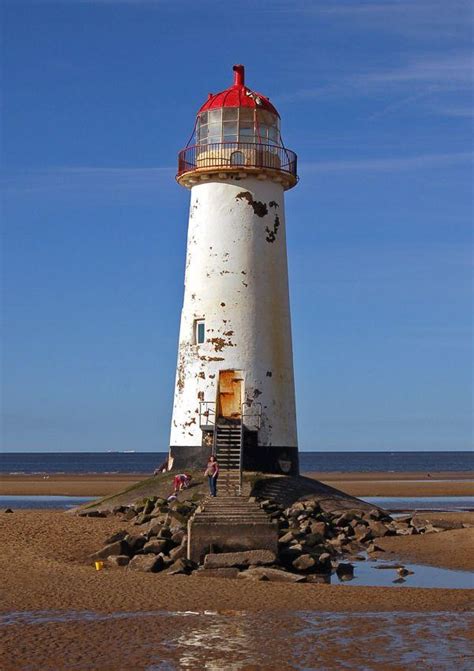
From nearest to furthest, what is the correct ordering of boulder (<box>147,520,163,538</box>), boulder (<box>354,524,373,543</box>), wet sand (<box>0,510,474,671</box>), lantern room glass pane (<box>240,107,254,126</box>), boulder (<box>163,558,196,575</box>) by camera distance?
wet sand (<box>0,510,474,671</box>) → boulder (<box>163,558,196,575</box>) → boulder (<box>147,520,163,538</box>) → boulder (<box>354,524,373,543</box>) → lantern room glass pane (<box>240,107,254,126</box>)

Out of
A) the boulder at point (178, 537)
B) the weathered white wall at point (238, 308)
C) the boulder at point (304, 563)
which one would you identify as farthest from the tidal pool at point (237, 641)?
the weathered white wall at point (238, 308)

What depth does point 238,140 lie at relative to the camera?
95.8 feet

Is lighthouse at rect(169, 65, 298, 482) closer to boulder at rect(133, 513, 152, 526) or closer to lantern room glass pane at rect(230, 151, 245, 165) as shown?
lantern room glass pane at rect(230, 151, 245, 165)

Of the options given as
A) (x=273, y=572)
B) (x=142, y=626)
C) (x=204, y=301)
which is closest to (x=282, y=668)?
(x=142, y=626)

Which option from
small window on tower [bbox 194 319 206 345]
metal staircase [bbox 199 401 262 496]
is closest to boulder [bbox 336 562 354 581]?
metal staircase [bbox 199 401 262 496]

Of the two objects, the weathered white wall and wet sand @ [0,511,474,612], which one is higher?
the weathered white wall

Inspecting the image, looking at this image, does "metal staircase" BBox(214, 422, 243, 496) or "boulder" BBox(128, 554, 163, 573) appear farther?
"metal staircase" BBox(214, 422, 243, 496)

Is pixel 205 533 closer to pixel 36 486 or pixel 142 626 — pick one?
pixel 142 626

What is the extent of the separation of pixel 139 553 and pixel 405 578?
493cm

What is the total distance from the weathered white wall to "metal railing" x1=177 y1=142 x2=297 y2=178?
0.46 meters

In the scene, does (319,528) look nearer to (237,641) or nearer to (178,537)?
(178,537)

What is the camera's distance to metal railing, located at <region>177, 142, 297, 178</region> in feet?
95.4

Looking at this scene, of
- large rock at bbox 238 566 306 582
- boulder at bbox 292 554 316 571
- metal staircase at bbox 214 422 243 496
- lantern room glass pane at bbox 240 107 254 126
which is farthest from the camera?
lantern room glass pane at bbox 240 107 254 126

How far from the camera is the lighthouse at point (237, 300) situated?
94.0 feet
